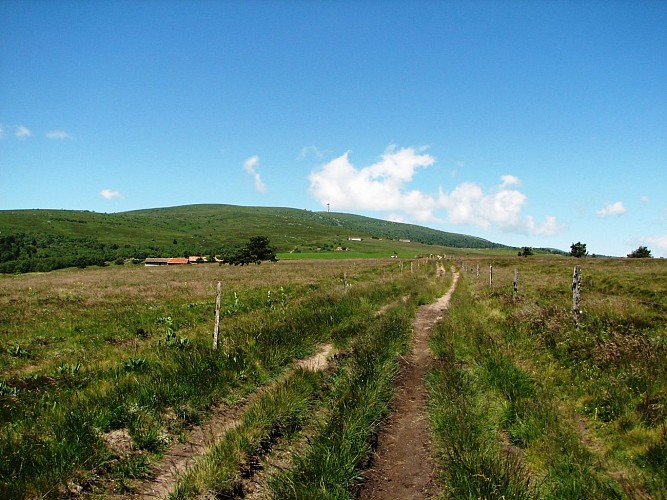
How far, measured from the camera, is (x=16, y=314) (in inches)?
763

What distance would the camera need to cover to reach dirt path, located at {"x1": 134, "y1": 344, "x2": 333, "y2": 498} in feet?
16.2

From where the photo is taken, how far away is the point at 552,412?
6465mm

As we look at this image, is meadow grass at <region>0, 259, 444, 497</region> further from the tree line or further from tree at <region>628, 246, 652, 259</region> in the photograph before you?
tree at <region>628, 246, 652, 259</region>

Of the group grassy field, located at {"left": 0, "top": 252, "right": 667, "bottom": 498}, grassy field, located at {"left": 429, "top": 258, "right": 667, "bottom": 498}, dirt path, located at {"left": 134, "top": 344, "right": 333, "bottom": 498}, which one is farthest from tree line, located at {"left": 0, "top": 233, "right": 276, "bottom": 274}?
dirt path, located at {"left": 134, "top": 344, "right": 333, "bottom": 498}

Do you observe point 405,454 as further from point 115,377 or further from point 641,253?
point 641,253

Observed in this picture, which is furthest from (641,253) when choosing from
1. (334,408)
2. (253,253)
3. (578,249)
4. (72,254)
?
(72,254)

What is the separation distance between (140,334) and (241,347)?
293 inches

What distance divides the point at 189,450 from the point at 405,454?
3.24m

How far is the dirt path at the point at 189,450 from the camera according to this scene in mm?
4926

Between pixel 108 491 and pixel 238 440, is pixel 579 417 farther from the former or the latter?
pixel 108 491

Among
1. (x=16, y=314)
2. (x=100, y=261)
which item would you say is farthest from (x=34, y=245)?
(x=16, y=314)

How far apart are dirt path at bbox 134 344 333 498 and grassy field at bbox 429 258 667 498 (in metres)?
3.46

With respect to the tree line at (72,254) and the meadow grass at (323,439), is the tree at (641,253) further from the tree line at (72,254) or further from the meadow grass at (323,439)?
the meadow grass at (323,439)

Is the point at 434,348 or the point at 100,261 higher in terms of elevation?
the point at 434,348
